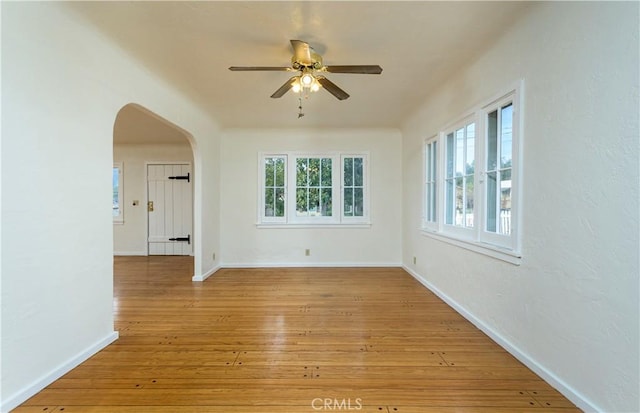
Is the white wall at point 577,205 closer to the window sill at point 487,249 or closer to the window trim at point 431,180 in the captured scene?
the window sill at point 487,249

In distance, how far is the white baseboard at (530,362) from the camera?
1591 mm

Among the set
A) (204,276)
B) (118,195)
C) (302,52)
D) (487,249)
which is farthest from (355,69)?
(118,195)

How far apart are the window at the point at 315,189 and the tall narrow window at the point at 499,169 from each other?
2701mm

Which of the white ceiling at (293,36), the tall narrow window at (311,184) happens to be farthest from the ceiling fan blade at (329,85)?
the tall narrow window at (311,184)

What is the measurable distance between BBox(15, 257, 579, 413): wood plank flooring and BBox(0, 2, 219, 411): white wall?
261 millimetres

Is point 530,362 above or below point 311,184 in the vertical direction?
below

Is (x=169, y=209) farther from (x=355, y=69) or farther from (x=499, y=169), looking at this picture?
(x=499, y=169)

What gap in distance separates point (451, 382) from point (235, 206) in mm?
4164

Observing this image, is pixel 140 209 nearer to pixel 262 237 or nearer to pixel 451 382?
pixel 262 237

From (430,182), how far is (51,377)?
163 inches

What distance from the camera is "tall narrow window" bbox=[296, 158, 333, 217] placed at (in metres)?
5.15

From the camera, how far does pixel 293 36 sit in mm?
2225

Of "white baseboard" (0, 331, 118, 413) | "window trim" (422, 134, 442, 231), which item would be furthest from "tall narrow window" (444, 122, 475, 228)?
"white baseboard" (0, 331, 118, 413)
